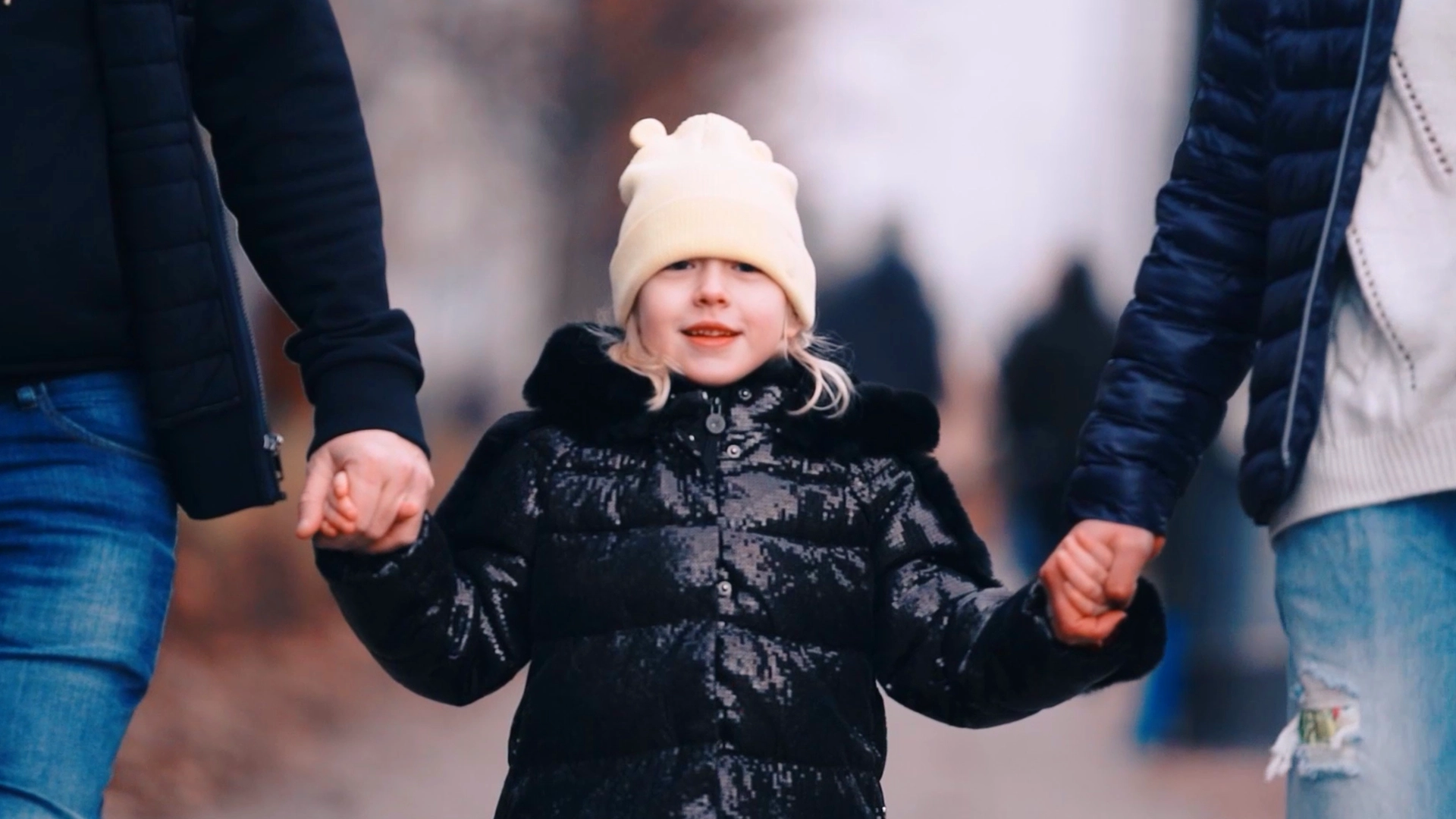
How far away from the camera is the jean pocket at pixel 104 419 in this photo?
1.54m

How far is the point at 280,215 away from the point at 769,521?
60 centimetres

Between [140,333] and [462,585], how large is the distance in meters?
0.54

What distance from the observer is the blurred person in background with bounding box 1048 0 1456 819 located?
1612mm

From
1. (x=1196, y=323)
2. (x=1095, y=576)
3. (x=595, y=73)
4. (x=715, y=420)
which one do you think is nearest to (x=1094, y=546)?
(x=1095, y=576)

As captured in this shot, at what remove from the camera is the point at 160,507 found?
160 cm

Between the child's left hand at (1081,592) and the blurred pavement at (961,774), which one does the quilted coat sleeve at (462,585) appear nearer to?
the child's left hand at (1081,592)

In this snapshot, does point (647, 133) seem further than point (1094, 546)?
Yes

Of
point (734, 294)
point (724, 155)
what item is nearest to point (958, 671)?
point (734, 294)

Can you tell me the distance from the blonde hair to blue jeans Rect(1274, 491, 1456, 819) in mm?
612

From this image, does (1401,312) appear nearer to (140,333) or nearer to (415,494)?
(415,494)

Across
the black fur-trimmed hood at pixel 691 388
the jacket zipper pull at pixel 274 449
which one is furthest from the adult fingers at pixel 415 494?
the black fur-trimmed hood at pixel 691 388

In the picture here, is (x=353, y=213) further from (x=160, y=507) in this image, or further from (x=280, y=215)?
(x=160, y=507)

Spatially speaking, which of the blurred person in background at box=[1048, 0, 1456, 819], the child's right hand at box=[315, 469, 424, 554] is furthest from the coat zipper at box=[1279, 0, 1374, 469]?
the child's right hand at box=[315, 469, 424, 554]

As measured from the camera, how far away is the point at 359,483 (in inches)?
66.8
